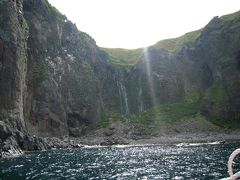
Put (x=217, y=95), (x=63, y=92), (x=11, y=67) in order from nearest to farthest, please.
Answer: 1. (x=11, y=67)
2. (x=63, y=92)
3. (x=217, y=95)

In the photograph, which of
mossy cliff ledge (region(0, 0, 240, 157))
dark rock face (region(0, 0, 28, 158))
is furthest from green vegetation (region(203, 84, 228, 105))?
dark rock face (region(0, 0, 28, 158))

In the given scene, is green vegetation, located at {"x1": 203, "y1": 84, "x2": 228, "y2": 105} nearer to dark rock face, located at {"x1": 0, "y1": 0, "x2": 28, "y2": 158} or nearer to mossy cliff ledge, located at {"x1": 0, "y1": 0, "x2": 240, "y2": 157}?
mossy cliff ledge, located at {"x1": 0, "y1": 0, "x2": 240, "y2": 157}

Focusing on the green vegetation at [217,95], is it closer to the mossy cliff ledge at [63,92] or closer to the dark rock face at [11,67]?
the mossy cliff ledge at [63,92]

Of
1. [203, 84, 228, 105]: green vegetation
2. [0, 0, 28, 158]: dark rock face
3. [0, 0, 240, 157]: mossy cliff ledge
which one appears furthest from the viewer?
[203, 84, 228, 105]: green vegetation

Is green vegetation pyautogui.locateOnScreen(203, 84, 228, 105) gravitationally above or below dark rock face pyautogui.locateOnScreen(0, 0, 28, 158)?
below

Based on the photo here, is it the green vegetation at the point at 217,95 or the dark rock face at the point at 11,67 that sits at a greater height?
the dark rock face at the point at 11,67

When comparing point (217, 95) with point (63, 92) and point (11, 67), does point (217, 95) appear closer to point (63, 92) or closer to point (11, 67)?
point (63, 92)

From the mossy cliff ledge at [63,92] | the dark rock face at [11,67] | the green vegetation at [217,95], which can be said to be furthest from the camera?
the green vegetation at [217,95]

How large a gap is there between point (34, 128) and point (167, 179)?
109m

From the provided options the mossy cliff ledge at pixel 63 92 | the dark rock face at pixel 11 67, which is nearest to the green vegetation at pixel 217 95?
the mossy cliff ledge at pixel 63 92

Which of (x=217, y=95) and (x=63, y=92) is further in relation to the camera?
(x=217, y=95)

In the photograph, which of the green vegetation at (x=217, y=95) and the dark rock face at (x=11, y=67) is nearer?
the dark rock face at (x=11, y=67)

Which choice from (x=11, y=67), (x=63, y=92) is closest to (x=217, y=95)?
(x=63, y=92)

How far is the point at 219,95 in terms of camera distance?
189 meters
